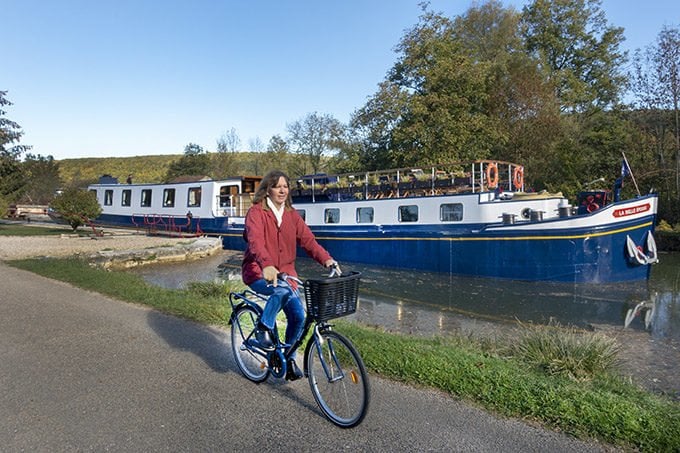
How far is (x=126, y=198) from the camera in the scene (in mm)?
29172

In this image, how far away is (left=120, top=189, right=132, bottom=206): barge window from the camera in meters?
28.9

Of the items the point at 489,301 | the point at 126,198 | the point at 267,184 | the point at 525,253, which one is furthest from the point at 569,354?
the point at 126,198

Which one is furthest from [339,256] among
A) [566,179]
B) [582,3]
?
[582,3]

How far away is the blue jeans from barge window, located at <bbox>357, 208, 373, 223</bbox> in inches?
577

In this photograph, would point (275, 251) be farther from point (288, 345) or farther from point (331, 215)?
point (331, 215)

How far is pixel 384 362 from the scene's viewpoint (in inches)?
187

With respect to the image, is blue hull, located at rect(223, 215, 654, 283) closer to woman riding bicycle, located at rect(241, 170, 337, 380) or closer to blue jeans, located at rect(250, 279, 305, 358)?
woman riding bicycle, located at rect(241, 170, 337, 380)

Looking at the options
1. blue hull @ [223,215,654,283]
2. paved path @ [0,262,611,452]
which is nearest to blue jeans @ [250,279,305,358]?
paved path @ [0,262,611,452]

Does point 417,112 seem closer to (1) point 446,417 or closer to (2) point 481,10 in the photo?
(2) point 481,10

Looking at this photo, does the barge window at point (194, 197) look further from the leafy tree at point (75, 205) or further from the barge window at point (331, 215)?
the barge window at point (331, 215)

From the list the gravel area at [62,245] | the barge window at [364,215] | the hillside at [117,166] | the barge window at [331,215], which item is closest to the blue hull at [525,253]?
the barge window at [364,215]

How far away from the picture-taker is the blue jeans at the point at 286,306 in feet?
→ 12.7

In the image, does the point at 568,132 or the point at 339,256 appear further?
the point at 568,132

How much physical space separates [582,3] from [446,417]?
41.7 m
